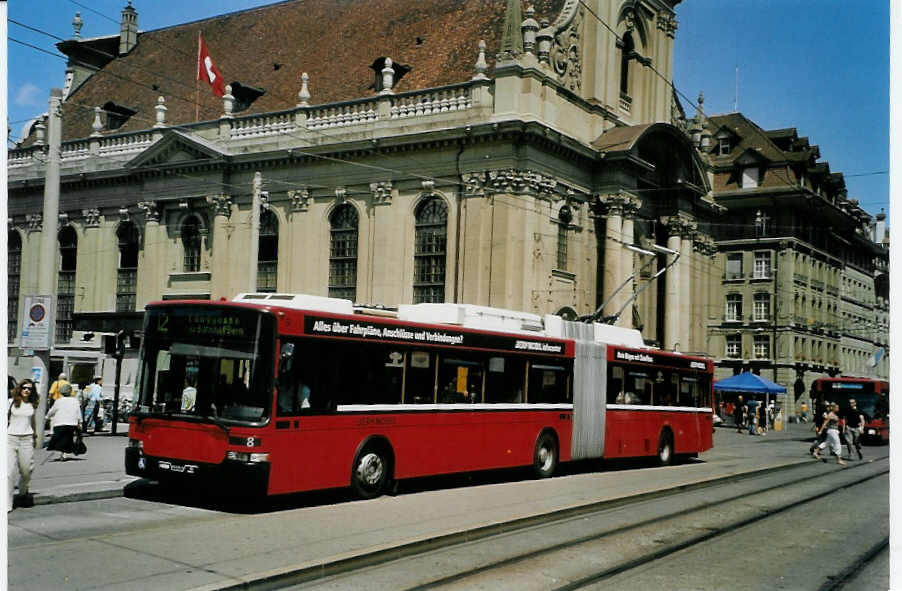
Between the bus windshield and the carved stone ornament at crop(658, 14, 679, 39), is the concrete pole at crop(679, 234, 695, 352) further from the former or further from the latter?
the bus windshield

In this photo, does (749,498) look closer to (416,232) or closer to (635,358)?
(635,358)

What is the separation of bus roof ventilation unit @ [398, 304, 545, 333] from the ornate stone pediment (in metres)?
26.1

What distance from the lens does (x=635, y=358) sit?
74.8ft

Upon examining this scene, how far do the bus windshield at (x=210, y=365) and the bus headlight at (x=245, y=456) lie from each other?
0.44 metres

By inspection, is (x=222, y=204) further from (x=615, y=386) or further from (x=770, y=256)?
(x=770, y=256)

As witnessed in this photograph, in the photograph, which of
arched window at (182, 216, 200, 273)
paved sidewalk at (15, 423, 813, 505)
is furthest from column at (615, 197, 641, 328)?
paved sidewalk at (15, 423, 813, 505)

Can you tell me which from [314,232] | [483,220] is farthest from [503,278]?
[314,232]

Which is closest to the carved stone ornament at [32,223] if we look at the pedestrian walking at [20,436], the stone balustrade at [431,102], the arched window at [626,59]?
the stone balustrade at [431,102]

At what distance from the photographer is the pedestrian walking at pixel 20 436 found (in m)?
12.7

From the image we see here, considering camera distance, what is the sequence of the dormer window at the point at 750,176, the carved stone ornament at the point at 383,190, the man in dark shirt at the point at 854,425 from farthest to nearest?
the dormer window at the point at 750,176 < the carved stone ornament at the point at 383,190 < the man in dark shirt at the point at 854,425

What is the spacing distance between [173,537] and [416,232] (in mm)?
28836

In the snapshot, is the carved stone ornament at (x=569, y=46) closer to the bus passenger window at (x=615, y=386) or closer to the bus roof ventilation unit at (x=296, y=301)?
the bus passenger window at (x=615, y=386)

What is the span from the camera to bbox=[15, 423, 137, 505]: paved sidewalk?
14.2 metres

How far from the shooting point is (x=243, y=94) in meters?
45.8
